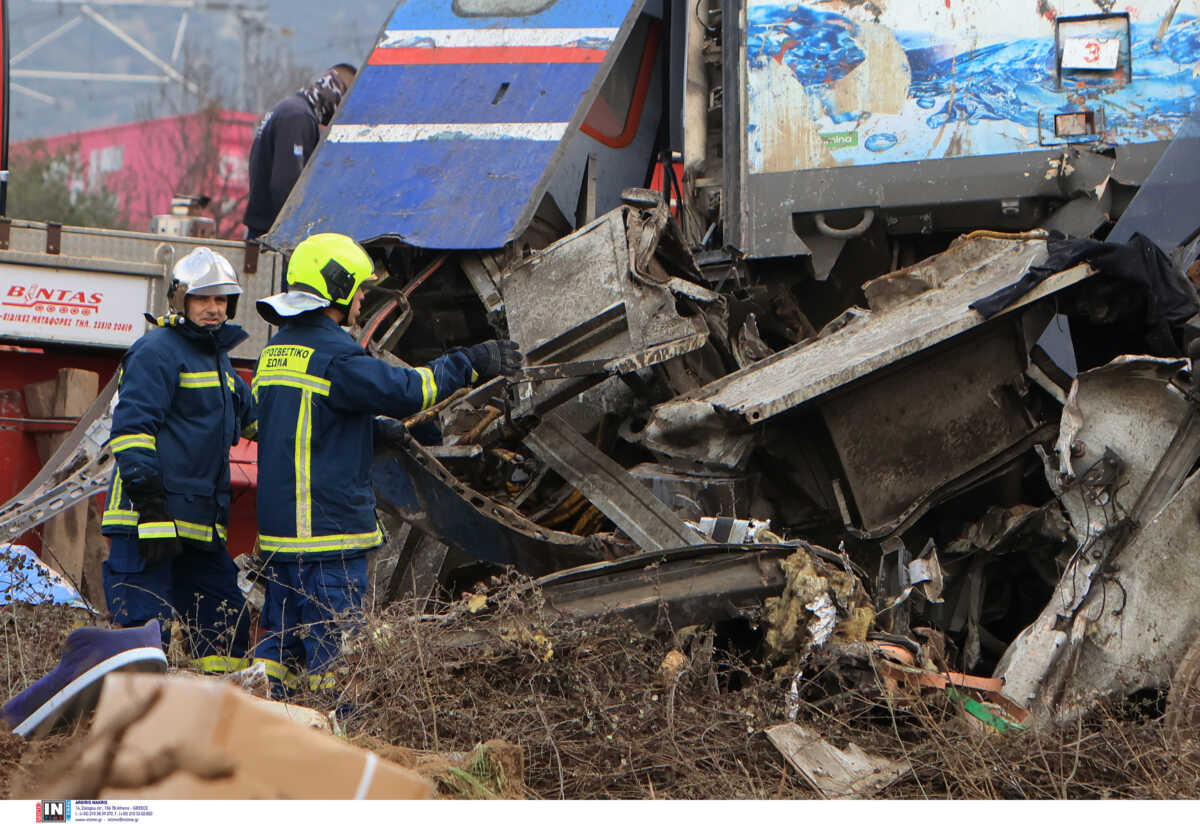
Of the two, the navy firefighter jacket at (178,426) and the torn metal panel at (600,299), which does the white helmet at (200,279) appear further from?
the torn metal panel at (600,299)

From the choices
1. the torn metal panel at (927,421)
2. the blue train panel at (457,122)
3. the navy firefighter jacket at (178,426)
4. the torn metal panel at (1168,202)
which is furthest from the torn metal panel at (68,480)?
the torn metal panel at (1168,202)

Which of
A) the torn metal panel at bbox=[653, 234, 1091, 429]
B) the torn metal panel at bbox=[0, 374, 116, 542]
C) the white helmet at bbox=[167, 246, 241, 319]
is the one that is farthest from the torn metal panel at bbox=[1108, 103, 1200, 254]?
the torn metal panel at bbox=[0, 374, 116, 542]

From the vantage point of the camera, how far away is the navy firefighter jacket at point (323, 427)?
392 cm

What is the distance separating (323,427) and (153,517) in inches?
24.5

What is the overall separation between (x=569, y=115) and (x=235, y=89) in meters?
24.4

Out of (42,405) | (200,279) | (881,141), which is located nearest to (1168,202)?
(881,141)

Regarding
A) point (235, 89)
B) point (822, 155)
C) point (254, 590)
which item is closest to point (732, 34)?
point (822, 155)

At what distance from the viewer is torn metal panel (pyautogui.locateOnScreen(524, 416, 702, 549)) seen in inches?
169

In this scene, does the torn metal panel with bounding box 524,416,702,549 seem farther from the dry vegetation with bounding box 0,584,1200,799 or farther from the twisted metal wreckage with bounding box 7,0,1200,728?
the dry vegetation with bounding box 0,584,1200,799

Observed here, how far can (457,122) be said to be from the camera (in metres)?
6.17

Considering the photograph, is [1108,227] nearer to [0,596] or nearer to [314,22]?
[0,596]

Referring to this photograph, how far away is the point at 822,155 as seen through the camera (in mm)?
5754

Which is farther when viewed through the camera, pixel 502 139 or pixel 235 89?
pixel 235 89

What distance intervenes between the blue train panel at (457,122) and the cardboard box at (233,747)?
4.09m
